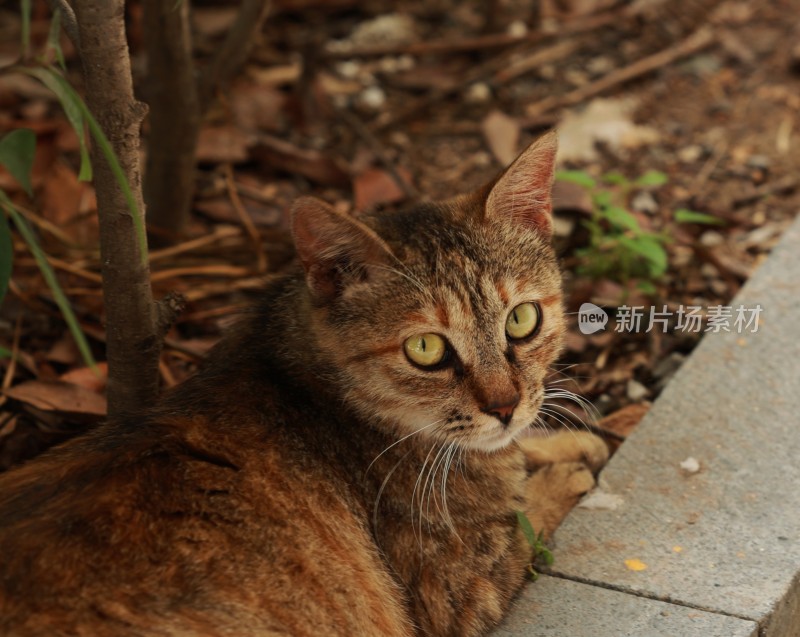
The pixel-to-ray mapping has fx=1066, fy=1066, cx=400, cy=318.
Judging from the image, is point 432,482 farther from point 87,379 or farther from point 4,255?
point 87,379

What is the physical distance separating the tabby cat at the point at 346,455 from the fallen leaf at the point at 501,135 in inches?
86.9

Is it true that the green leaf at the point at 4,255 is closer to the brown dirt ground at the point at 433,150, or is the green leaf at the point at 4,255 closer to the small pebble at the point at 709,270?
the brown dirt ground at the point at 433,150

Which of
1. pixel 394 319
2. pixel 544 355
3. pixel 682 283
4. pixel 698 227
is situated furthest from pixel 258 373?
pixel 698 227

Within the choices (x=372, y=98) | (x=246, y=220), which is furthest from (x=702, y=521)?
(x=372, y=98)

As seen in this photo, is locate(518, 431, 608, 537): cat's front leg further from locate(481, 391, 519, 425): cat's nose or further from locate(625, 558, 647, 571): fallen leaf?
locate(481, 391, 519, 425): cat's nose

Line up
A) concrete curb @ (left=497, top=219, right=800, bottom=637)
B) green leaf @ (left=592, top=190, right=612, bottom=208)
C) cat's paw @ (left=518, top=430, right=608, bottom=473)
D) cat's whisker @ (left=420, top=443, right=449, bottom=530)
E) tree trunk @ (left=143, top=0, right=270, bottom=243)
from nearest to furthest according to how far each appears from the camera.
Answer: concrete curb @ (left=497, top=219, right=800, bottom=637) < cat's whisker @ (left=420, top=443, right=449, bottom=530) < cat's paw @ (left=518, top=430, right=608, bottom=473) < tree trunk @ (left=143, top=0, right=270, bottom=243) < green leaf @ (left=592, top=190, right=612, bottom=208)

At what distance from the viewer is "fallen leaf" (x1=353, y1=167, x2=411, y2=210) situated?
5207mm

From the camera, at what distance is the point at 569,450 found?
3.75 m

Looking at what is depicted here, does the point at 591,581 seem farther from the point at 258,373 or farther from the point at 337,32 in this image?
the point at 337,32

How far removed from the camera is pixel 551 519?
3.45m

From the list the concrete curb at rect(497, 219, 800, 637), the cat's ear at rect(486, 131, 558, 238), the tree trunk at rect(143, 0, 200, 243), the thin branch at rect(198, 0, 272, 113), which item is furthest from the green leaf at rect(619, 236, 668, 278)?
the tree trunk at rect(143, 0, 200, 243)

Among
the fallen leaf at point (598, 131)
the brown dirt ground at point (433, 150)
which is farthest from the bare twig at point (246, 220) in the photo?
the fallen leaf at point (598, 131)

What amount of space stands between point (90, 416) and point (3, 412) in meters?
0.31

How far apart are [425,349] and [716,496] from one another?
1.10 metres
